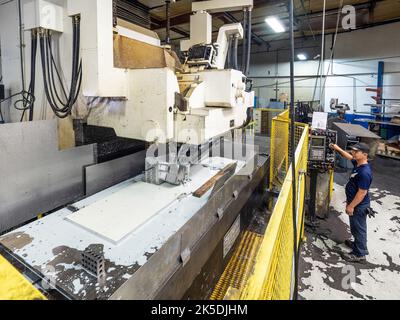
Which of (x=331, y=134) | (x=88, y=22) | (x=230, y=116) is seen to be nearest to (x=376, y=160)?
(x=331, y=134)

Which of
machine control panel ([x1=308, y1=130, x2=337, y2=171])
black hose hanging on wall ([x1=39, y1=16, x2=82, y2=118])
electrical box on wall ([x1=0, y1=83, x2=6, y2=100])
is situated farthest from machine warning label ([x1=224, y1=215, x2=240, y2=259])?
electrical box on wall ([x1=0, y1=83, x2=6, y2=100])

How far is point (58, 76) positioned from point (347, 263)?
2878 millimetres

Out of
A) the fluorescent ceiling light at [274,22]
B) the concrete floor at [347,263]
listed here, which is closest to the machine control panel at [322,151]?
the concrete floor at [347,263]

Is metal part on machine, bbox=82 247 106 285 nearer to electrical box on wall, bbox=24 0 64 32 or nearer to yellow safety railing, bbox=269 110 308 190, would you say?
electrical box on wall, bbox=24 0 64 32

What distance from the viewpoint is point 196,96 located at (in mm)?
1613

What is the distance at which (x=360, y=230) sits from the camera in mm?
2619

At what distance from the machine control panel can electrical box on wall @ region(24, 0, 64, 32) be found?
278 centimetres

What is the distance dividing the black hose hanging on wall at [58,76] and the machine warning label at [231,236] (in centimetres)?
130

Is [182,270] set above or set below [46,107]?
below

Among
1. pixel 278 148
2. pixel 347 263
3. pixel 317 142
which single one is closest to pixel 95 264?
pixel 347 263

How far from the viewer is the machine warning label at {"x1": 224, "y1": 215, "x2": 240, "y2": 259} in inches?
72.8

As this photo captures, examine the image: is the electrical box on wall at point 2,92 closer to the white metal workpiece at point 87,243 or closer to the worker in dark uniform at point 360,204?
the white metal workpiece at point 87,243

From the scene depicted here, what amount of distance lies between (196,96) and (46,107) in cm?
94

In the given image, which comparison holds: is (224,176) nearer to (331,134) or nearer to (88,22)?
(88,22)
